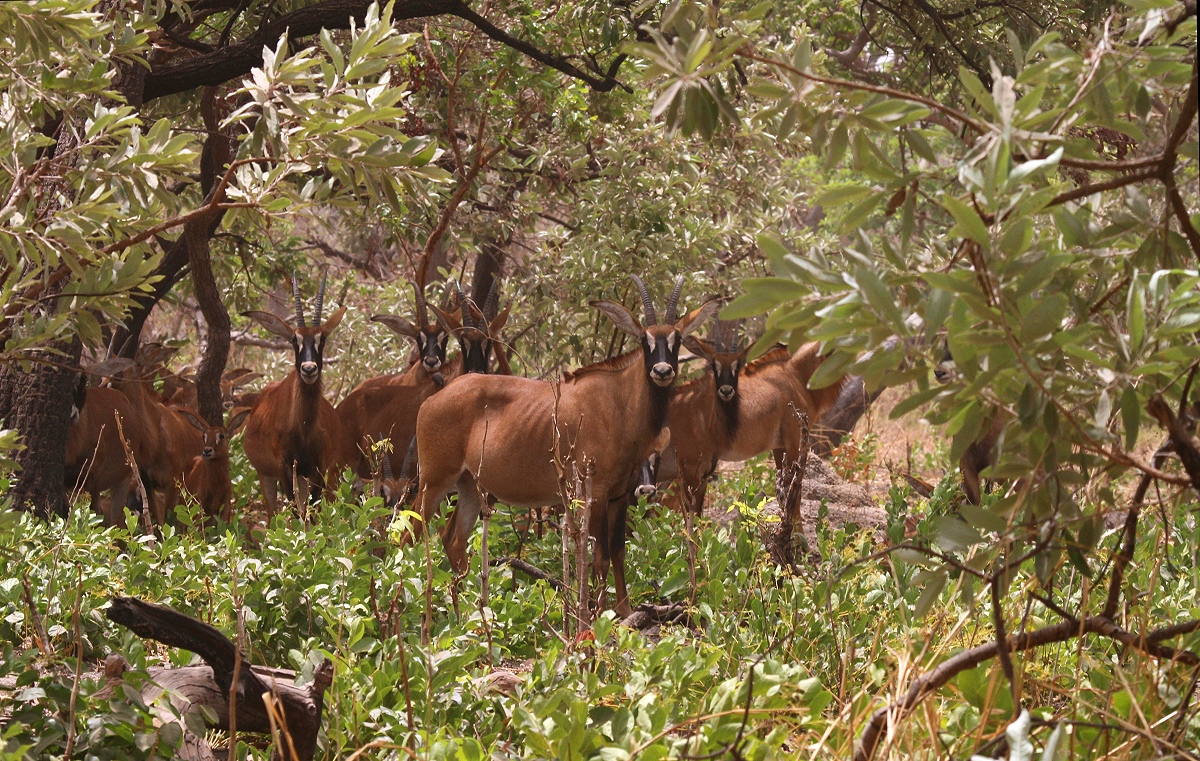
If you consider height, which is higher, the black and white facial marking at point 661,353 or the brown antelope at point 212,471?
the black and white facial marking at point 661,353

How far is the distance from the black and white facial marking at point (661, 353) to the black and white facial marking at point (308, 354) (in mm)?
2657

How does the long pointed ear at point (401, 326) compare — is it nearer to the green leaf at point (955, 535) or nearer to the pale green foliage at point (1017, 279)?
the pale green foliage at point (1017, 279)

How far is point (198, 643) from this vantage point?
10.3 ft

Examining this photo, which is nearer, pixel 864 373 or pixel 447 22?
pixel 864 373

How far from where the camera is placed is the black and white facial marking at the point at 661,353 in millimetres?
6469

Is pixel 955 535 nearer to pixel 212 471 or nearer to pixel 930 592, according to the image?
pixel 930 592

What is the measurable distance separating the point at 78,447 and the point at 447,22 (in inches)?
155

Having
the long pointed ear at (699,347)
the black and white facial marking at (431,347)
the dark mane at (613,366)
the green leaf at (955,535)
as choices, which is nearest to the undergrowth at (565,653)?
the green leaf at (955,535)

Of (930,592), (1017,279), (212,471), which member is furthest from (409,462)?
(1017,279)

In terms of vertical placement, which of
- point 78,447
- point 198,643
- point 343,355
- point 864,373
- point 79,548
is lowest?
point 343,355

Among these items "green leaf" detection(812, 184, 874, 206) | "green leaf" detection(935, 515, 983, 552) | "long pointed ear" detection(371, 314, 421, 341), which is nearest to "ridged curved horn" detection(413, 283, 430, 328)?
"long pointed ear" detection(371, 314, 421, 341)

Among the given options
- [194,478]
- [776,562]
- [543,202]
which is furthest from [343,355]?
[776,562]

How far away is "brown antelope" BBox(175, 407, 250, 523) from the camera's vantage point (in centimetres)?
894

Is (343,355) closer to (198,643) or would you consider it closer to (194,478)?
(194,478)
